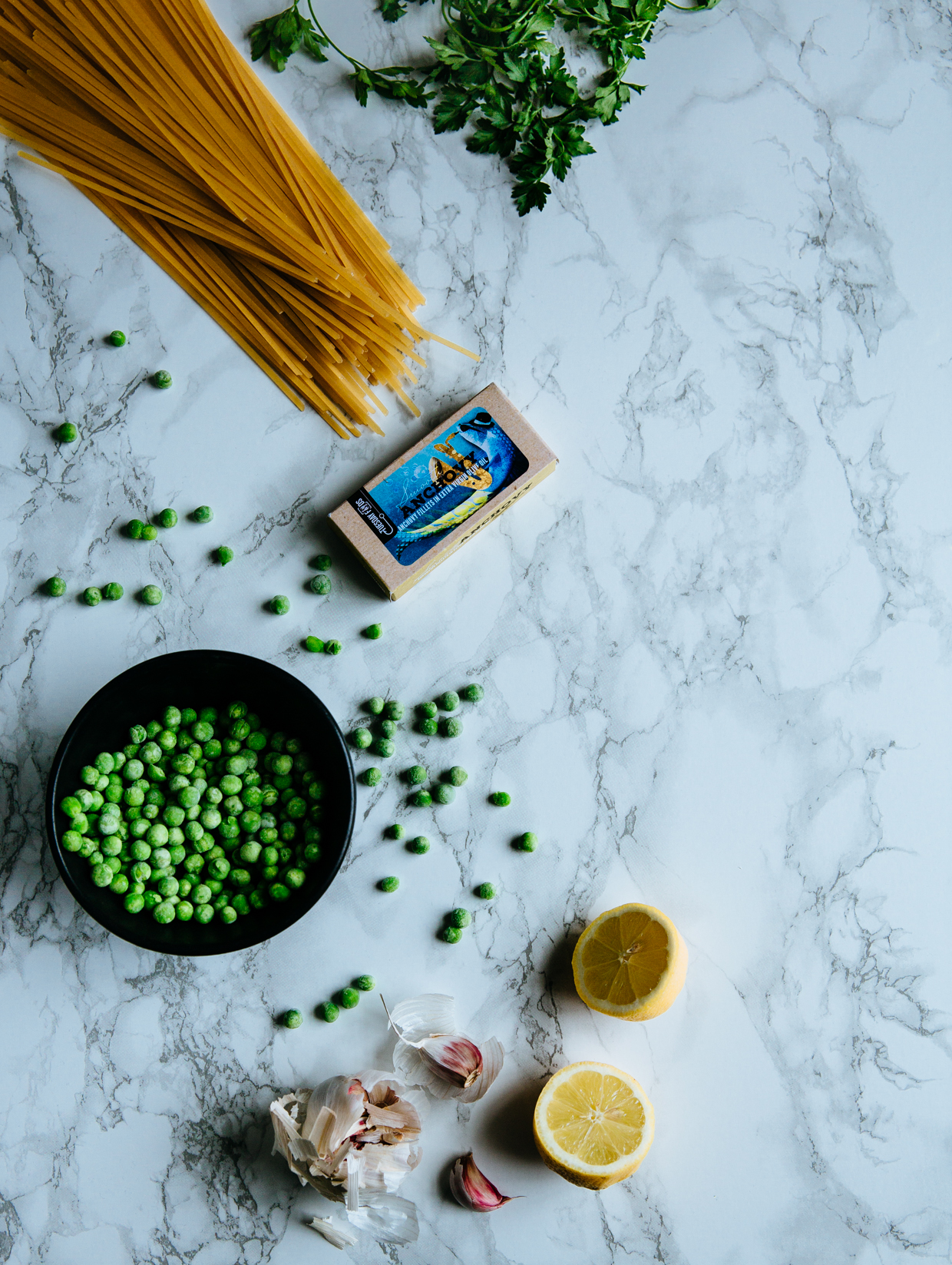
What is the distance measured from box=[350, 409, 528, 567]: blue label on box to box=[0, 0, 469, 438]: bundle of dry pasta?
0.56 feet

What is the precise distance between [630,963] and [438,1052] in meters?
0.43

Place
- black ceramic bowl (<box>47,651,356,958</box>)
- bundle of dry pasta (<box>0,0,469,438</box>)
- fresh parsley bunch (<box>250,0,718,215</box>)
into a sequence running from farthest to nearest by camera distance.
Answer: fresh parsley bunch (<box>250,0,718,215</box>), bundle of dry pasta (<box>0,0,469,438</box>), black ceramic bowl (<box>47,651,356,958</box>)

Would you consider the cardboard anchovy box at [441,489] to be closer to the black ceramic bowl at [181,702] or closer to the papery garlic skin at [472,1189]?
the black ceramic bowl at [181,702]

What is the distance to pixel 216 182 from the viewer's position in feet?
5.66

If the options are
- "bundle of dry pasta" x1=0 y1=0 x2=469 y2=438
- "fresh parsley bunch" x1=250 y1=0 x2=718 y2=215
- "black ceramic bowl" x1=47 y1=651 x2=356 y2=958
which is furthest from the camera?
"fresh parsley bunch" x1=250 y1=0 x2=718 y2=215

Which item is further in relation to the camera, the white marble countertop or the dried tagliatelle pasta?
the white marble countertop

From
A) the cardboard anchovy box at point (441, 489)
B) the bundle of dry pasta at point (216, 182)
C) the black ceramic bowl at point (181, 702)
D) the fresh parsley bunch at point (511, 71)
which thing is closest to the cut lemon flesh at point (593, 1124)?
the black ceramic bowl at point (181, 702)

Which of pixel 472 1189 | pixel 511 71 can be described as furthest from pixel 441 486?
pixel 472 1189

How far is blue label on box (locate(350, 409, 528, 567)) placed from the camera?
5.86ft

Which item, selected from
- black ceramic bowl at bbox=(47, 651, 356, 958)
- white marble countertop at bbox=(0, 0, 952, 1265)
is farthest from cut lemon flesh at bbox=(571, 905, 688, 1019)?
black ceramic bowl at bbox=(47, 651, 356, 958)

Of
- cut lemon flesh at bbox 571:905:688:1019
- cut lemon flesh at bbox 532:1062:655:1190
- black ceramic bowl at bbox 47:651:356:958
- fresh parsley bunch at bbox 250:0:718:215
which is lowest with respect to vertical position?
cut lemon flesh at bbox 532:1062:655:1190

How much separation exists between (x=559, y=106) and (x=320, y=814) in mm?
1589

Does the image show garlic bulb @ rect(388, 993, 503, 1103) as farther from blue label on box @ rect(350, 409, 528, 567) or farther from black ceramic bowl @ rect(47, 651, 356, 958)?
blue label on box @ rect(350, 409, 528, 567)

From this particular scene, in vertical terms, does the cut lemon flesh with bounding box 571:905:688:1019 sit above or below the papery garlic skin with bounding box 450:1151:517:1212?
above
